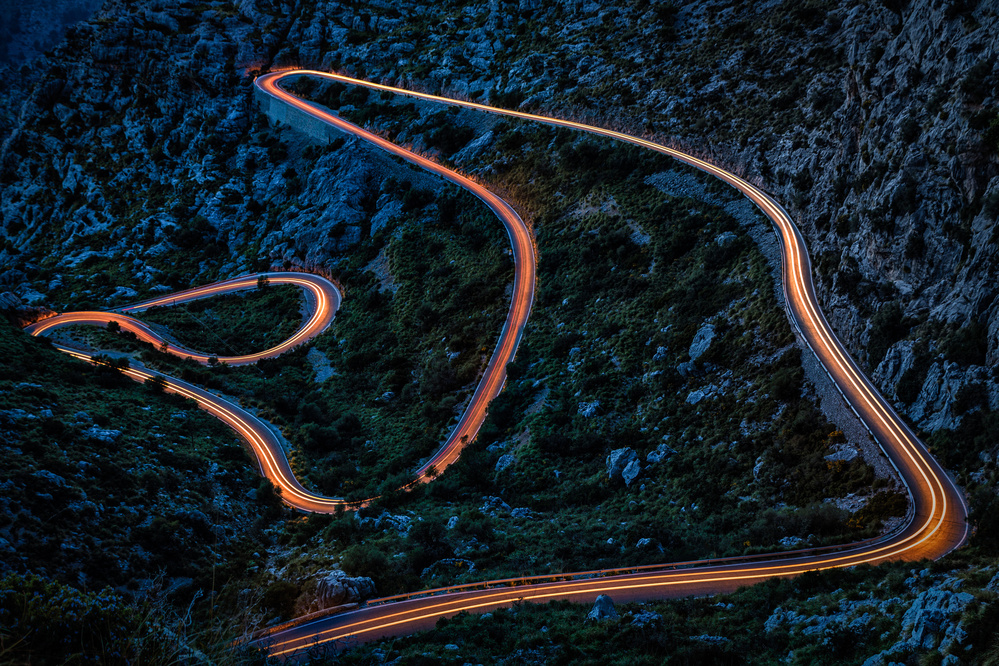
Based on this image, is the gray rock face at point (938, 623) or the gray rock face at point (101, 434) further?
the gray rock face at point (101, 434)

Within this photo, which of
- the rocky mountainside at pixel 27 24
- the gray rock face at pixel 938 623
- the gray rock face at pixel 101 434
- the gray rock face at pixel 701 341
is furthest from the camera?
the gray rock face at pixel 701 341

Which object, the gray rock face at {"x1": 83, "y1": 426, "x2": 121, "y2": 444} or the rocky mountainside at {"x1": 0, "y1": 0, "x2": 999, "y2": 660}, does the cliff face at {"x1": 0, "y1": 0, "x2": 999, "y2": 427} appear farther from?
the gray rock face at {"x1": 83, "y1": 426, "x2": 121, "y2": 444}

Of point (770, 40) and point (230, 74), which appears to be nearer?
point (770, 40)

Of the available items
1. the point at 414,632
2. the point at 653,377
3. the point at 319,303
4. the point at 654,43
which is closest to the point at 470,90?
the point at 654,43

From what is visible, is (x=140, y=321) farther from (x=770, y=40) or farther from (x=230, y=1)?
(x=230, y=1)

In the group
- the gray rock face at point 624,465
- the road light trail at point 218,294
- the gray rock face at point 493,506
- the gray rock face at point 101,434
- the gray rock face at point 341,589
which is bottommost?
the gray rock face at point 341,589

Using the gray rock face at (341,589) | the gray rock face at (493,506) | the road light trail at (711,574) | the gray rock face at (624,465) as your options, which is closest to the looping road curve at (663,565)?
the road light trail at (711,574)

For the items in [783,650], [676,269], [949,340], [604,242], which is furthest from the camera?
[604,242]

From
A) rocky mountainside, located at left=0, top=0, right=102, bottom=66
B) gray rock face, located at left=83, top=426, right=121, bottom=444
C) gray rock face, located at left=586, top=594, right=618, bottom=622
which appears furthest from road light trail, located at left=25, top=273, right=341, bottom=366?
gray rock face, located at left=586, top=594, right=618, bottom=622

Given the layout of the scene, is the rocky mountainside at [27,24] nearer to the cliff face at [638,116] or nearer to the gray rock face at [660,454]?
the gray rock face at [660,454]
